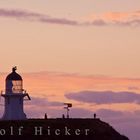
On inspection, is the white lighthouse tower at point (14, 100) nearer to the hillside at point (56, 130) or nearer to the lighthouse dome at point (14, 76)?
the lighthouse dome at point (14, 76)

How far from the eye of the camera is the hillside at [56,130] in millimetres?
122894

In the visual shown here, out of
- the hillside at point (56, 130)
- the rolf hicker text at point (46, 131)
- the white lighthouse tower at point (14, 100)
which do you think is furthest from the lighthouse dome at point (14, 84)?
the rolf hicker text at point (46, 131)

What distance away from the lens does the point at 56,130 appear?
124875 millimetres

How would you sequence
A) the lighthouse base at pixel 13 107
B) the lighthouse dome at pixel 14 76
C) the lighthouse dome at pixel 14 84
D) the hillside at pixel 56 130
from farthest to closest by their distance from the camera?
the lighthouse dome at pixel 14 76
the lighthouse dome at pixel 14 84
the lighthouse base at pixel 13 107
the hillside at pixel 56 130

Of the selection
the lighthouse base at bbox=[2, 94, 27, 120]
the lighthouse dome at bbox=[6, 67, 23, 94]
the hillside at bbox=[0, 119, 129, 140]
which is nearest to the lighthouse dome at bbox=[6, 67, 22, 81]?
the lighthouse dome at bbox=[6, 67, 23, 94]

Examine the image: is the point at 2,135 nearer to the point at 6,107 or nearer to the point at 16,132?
the point at 16,132

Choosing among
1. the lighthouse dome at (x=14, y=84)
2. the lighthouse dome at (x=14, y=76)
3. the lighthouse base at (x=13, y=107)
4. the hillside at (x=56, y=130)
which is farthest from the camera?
the lighthouse dome at (x=14, y=76)

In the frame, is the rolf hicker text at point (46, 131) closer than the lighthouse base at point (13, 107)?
Yes

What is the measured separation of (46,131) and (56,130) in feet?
4.06

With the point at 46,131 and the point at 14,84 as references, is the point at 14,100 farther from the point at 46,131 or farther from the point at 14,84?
the point at 46,131

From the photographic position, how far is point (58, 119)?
5015 inches

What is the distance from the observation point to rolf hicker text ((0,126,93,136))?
123m

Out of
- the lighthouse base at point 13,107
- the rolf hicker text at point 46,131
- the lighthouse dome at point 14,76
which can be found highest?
the lighthouse dome at point 14,76

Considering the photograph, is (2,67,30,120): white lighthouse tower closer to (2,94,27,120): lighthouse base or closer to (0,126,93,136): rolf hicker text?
(2,94,27,120): lighthouse base
